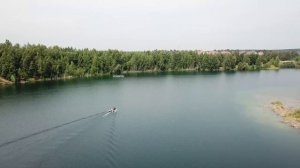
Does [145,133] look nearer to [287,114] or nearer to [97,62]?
[287,114]

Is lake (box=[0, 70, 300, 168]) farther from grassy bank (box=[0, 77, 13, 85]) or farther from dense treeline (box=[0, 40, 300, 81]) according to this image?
dense treeline (box=[0, 40, 300, 81])

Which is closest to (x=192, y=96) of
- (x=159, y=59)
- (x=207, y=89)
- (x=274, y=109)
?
(x=207, y=89)

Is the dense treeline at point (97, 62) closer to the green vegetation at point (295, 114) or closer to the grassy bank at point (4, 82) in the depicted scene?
the grassy bank at point (4, 82)

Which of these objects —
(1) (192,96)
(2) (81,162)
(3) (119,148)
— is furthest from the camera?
(1) (192,96)

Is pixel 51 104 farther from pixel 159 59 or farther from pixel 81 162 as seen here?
pixel 159 59

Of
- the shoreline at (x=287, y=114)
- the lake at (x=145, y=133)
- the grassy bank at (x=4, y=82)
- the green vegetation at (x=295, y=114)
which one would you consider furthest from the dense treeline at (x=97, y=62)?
the green vegetation at (x=295, y=114)

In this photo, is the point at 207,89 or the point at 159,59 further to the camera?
the point at 159,59

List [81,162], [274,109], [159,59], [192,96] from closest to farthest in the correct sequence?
1. [81,162]
2. [274,109]
3. [192,96]
4. [159,59]
